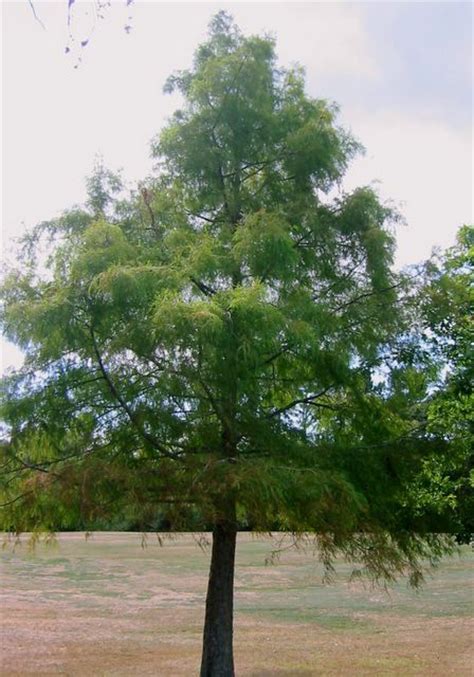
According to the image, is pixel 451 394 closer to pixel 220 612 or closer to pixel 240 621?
pixel 220 612

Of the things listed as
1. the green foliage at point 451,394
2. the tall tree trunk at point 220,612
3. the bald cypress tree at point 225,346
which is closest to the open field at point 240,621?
the tall tree trunk at point 220,612

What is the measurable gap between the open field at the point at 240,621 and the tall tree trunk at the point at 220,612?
0.65 meters

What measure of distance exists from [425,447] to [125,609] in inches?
448

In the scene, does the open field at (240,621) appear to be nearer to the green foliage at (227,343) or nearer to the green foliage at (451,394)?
the green foliage at (227,343)

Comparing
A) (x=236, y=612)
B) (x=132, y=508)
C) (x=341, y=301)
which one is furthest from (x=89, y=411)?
(x=236, y=612)

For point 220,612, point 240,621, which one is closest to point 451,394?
point 220,612

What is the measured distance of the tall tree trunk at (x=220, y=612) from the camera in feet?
24.3

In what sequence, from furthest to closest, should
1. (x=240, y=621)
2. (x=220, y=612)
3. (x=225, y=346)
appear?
(x=240, y=621) < (x=220, y=612) < (x=225, y=346)

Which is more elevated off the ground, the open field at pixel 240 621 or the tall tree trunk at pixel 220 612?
the tall tree trunk at pixel 220 612

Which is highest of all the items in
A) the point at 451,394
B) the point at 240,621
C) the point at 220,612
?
the point at 451,394

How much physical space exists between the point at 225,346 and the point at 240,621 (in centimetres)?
1011

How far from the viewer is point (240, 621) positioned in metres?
14.8

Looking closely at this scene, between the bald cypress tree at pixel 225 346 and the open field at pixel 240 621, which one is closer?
the bald cypress tree at pixel 225 346

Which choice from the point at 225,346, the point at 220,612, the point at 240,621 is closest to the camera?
the point at 225,346
